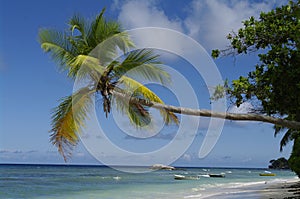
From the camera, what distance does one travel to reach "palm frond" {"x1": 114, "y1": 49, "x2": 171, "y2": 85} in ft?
22.5

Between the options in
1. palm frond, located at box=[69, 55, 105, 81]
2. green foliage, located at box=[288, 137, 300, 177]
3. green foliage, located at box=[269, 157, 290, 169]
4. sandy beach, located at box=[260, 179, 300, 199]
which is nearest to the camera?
palm frond, located at box=[69, 55, 105, 81]

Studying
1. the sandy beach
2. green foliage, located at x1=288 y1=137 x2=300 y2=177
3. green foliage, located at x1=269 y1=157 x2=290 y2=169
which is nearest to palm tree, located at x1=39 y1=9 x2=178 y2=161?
the sandy beach

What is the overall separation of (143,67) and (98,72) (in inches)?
33.4

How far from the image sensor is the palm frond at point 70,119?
6.67 m

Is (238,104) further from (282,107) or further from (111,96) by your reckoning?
(111,96)

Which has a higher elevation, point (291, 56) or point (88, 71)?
point (291, 56)

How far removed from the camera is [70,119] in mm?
6742

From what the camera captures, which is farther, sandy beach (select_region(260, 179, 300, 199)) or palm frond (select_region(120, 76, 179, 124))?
Answer: sandy beach (select_region(260, 179, 300, 199))

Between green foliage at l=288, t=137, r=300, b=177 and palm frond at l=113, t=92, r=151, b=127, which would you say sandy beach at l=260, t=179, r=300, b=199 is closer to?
green foliage at l=288, t=137, r=300, b=177

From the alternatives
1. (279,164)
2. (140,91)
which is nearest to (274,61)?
(140,91)

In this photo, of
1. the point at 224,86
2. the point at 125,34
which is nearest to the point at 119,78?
the point at 125,34

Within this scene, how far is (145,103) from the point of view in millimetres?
6562

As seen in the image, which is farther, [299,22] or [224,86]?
[224,86]

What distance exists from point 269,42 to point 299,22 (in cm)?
71
